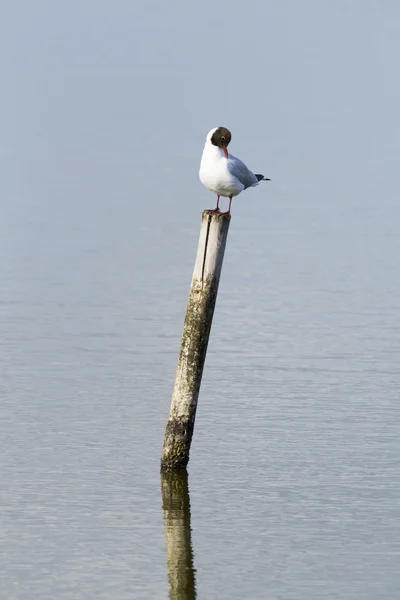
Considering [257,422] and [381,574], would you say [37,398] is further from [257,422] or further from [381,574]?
[381,574]

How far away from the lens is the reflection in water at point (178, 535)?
13.2 m

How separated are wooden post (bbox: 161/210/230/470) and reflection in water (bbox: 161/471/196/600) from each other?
40 cm

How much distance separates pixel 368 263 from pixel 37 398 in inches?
495

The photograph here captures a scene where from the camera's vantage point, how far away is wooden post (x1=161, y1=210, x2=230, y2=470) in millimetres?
15836

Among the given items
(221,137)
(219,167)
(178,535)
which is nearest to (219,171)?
(219,167)

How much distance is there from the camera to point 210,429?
1795 cm

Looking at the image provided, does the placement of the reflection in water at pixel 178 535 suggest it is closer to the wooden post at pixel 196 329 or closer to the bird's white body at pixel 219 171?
the wooden post at pixel 196 329

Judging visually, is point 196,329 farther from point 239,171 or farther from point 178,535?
point 178,535

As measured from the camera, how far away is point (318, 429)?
707 inches

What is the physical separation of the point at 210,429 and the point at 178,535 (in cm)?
352

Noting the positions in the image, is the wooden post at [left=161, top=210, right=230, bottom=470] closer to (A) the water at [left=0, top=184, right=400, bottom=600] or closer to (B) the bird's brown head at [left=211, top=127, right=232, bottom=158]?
(A) the water at [left=0, top=184, right=400, bottom=600]

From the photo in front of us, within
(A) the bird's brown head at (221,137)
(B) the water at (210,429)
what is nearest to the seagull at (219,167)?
(A) the bird's brown head at (221,137)

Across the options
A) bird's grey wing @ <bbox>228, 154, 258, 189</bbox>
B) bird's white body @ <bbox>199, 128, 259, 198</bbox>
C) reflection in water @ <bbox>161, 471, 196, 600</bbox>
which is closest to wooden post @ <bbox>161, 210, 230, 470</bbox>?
reflection in water @ <bbox>161, 471, 196, 600</bbox>

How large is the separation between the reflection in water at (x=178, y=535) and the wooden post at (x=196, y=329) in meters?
0.40
